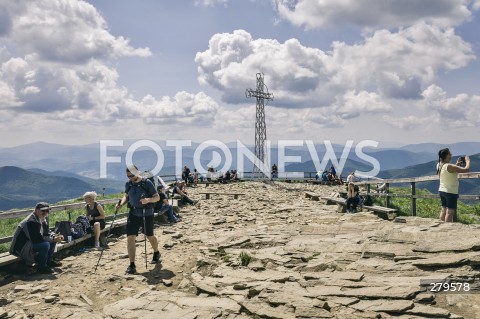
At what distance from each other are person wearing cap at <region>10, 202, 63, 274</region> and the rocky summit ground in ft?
1.43

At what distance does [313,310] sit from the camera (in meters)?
5.74

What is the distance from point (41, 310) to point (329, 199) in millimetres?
15772

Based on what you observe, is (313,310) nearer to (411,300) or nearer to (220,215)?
(411,300)

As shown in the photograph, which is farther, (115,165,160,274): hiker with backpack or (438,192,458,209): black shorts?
(438,192,458,209): black shorts

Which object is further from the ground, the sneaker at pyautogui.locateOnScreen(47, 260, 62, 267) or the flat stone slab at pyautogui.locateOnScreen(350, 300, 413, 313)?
the flat stone slab at pyautogui.locateOnScreen(350, 300, 413, 313)

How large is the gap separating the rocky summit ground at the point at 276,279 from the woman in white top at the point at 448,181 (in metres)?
0.64

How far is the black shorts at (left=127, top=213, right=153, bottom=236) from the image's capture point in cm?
959

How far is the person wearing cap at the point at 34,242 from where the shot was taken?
29.8 ft

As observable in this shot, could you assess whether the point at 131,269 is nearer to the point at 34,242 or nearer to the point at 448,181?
the point at 34,242

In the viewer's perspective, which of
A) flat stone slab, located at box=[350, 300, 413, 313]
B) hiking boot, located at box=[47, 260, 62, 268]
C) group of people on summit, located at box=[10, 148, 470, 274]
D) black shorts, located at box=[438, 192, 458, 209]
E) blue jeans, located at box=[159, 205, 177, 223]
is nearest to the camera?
flat stone slab, located at box=[350, 300, 413, 313]

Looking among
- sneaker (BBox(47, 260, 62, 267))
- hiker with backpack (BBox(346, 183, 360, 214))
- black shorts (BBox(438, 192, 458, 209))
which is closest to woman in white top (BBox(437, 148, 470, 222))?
black shorts (BBox(438, 192, 458, 209))

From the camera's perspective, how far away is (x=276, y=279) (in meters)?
7.33

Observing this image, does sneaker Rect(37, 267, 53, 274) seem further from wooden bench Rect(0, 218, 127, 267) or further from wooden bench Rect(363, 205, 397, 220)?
wooden bench Rect(363, 205, 397, 220)

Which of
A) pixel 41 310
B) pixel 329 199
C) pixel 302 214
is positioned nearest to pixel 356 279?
pixel 41 310
